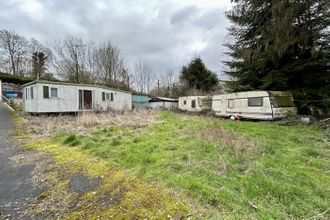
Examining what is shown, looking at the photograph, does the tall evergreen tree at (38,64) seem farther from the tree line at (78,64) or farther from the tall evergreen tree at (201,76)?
the tall evergreen tree at (201,76)

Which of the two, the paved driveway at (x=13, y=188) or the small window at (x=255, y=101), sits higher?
the small window at (x=255, y=101)

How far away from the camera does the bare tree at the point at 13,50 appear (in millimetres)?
29859

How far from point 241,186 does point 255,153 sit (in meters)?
1.90

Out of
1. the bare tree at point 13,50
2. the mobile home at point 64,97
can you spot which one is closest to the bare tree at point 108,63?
the mobile home at point 64,97

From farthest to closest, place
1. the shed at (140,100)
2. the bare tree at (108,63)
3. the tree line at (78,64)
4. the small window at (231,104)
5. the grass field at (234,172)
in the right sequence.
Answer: the bare tree at (108,63)
the tree line at (78,64)
the shed at (140,100)
the small window at (231,104)
the grass field at (234,172)

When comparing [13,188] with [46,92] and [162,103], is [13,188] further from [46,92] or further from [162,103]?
[162,103]

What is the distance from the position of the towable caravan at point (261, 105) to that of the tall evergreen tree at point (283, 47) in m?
1.76

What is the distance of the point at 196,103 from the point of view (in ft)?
66.4

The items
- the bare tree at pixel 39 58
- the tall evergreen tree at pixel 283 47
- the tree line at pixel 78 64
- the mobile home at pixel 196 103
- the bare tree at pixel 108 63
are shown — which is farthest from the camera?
the bare tree at pixel 39 58

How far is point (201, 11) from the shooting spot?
1403 cm

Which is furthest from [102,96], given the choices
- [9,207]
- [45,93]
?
[9,207]

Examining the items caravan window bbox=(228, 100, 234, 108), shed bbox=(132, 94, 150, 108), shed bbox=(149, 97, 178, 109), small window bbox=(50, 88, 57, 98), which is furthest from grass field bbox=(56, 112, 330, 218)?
shed bbox=(149, 97, 178, 109)

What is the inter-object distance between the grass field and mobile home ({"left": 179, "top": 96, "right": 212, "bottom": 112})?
13447mm

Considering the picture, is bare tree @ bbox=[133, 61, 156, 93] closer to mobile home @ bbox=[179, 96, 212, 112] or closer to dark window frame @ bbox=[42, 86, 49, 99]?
mobile home @ bbox=[179, 96, 212, 112]
